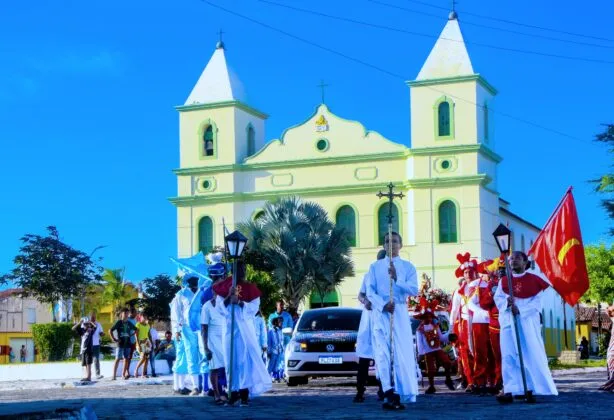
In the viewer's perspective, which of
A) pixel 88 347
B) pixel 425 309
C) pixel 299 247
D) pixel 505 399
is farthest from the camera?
pixel 299 247

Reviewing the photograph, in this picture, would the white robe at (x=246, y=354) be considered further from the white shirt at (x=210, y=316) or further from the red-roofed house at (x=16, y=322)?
the red-roofed house at (x=16, y=322)

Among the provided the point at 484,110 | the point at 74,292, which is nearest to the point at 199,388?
the point at 74,292

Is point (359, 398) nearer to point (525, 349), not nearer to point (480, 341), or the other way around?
point (525, 349)

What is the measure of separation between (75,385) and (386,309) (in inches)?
576

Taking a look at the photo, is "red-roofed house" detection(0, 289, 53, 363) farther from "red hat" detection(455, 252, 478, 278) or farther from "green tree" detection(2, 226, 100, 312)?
"red hat" detection(455, 252, 478, 278)

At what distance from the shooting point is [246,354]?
14727mm

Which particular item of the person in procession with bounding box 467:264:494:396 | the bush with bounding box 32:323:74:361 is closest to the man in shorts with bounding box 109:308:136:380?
the bush with bounding box 32:323:74:361

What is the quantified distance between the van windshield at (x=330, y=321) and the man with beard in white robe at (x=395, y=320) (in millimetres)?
7431

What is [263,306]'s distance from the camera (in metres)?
43.6

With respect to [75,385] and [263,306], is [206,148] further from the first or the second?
[75,385]

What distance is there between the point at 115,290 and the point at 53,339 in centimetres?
5554

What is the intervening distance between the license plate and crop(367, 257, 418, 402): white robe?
6.58 m

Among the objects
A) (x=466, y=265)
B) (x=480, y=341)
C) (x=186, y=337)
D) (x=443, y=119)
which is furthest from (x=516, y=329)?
(x=443, y=119)

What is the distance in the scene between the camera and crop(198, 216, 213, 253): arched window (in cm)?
6168
